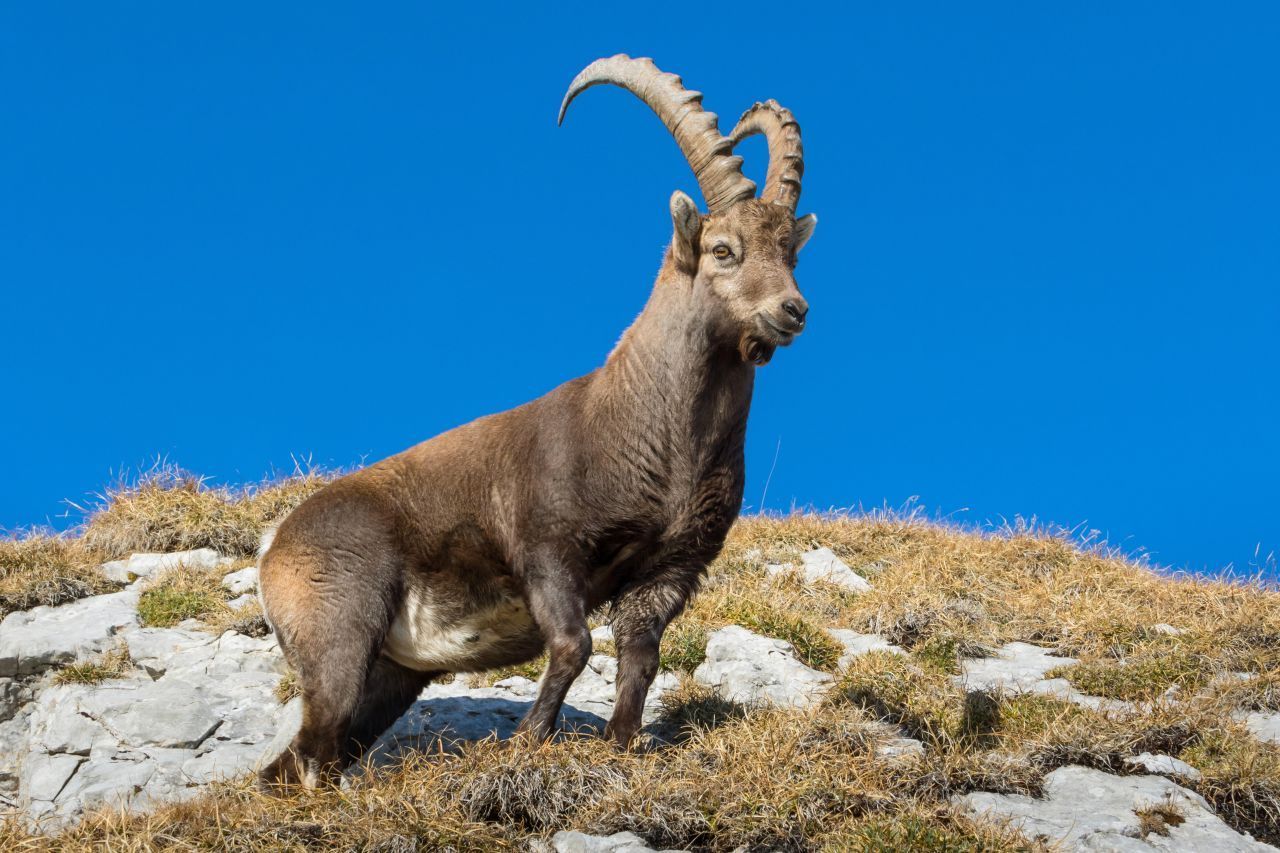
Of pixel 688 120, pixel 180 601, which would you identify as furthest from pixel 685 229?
pixel 180 601

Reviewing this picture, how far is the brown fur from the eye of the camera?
24.0 feet

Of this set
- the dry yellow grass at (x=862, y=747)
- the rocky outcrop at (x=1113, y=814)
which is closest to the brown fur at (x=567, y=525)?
the dry yellow grass at (x=862, y=747)

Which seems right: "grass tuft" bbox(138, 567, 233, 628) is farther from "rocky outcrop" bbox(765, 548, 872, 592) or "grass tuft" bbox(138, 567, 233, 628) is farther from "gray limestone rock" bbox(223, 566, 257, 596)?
"rocky outcrop" bbox(765, 548, 872, 592)

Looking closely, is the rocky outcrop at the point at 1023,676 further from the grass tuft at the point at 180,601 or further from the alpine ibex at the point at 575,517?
the grass tuft at the point at 180,601

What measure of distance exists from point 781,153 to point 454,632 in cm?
382

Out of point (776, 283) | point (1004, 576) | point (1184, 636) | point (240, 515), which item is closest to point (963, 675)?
point (1184, 636)

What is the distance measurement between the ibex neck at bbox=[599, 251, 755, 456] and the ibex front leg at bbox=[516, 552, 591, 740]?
1020mm

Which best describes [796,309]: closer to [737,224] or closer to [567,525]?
[737,224]

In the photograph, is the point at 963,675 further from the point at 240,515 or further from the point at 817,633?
the point at 240,515

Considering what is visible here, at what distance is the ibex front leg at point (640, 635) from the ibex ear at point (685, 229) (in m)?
1.98

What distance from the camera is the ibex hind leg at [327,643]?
7387 millimetres

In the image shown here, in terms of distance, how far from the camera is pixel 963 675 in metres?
9.75

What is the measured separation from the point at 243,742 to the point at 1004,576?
7.46 meters

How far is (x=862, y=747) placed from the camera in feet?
23.9
